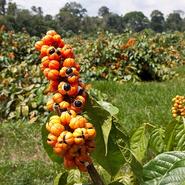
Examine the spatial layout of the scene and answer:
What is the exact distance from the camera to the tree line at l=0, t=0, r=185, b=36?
1384 inches

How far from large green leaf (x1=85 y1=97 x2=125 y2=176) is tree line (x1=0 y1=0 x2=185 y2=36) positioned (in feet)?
70.7

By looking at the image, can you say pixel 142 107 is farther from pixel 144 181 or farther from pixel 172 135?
pixel 144 181

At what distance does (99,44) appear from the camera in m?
12.9

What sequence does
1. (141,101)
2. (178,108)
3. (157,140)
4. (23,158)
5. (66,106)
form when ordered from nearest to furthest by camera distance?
(66,106)
(157,140)
(178,108)
(23,158)
(141,101)

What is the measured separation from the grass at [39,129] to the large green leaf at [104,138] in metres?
3.53

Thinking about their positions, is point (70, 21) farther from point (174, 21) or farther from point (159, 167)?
point (159, 167)

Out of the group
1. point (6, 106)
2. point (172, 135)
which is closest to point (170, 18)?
point (6, 106)

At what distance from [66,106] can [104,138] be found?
201mm

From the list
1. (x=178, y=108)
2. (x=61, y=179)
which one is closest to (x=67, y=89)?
(x=61, y=179)

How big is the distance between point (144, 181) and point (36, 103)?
21.5 feet

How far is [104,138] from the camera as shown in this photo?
55.2 inches

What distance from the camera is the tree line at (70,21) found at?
1384 inches

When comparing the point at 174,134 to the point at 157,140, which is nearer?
the point at 174,134

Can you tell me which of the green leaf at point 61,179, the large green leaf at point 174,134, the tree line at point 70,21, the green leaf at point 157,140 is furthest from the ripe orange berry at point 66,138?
the tree line at point 70,21
